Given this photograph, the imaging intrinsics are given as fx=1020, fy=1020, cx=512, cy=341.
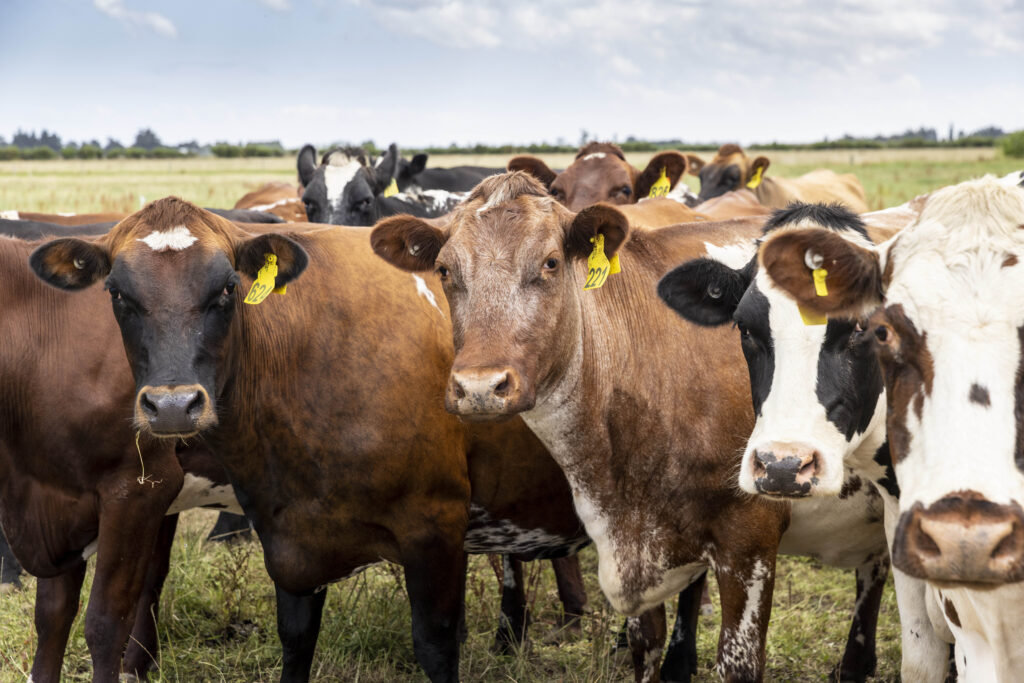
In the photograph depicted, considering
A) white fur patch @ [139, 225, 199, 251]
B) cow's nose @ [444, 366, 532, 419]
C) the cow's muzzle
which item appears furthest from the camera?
white fur patch @ [139, 225, 199, 251]

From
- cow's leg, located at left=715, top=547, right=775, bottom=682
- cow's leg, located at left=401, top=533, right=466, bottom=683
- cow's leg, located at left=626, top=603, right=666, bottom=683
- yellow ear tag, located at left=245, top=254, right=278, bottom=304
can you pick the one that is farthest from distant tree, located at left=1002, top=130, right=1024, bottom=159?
yellow ear tag, located at left=245, top=254, right=278, bottom=304

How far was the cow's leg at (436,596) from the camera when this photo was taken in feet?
15.0

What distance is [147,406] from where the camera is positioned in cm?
394

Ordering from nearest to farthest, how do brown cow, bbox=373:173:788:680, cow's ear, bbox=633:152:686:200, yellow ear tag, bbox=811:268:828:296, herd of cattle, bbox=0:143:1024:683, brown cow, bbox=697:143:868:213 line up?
yellow ear tag, bbox=811:268:828:296, herd of cattle, bbox=0:143:1024:683, brown cow, bbox=373:173:788:680, cow's ear, bbox=633:152:686:200, brown cow, bbox=697:143:868:213

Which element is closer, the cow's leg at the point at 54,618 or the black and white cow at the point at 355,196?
the cow's leg at the point at 54,618

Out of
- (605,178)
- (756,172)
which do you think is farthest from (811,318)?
(756,172)

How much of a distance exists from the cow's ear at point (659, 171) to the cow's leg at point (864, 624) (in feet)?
15.5

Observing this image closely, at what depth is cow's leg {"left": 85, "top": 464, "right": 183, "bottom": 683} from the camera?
463cm

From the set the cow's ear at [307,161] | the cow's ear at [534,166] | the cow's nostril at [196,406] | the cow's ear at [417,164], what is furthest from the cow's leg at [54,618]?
the cow's ear at [417,164]

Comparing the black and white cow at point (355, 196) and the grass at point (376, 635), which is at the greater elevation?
the black and white cow at point (355, 196)

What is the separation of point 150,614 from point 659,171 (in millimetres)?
5879

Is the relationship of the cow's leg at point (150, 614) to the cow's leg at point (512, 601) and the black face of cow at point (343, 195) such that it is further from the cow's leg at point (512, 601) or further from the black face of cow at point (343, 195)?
the black face of cow at point (343, 195)

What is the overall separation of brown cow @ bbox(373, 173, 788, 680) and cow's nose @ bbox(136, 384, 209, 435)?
105 cm

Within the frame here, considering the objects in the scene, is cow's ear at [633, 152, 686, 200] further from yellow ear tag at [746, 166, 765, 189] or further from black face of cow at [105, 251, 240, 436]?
yellow ear tag at [746, 166, 765, 189]
